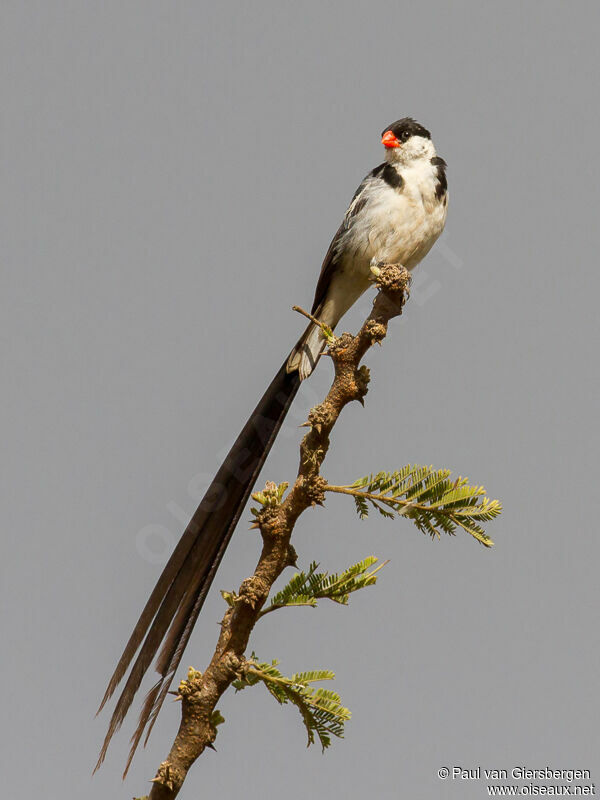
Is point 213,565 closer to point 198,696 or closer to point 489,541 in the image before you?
point 198,696

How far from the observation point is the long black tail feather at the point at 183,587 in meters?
1.87

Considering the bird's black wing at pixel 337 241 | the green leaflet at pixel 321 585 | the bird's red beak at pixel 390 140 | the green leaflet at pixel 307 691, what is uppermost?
the bird's red beak at pixel 390 140

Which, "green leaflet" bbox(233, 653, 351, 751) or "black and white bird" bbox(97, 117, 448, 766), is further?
"black and white bird" bbox(97, 117, 448, 766)

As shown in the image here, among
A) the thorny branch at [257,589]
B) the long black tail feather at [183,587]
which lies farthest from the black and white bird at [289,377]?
the thorny branch at [257,589]

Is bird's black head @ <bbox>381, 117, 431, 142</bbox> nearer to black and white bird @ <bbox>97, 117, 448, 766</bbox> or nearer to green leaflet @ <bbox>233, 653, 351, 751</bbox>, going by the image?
black and white bird @ <bbox>97, 117, 448, 766</bbox>

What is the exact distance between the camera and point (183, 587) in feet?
6.55

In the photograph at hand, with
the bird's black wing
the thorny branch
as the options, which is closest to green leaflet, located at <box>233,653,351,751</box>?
the thorny branch

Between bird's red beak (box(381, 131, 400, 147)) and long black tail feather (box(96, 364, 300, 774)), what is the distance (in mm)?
1366

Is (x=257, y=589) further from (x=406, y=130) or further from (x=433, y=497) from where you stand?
(x=406, y=130)

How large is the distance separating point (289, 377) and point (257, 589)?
118 cm

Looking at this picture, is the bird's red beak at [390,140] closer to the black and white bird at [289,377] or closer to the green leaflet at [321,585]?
the black and white bird at [289,377]

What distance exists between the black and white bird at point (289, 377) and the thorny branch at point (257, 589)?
11.4 inches

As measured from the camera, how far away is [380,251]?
286 cm

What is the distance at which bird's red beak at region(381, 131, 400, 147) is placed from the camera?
304 centimetres
